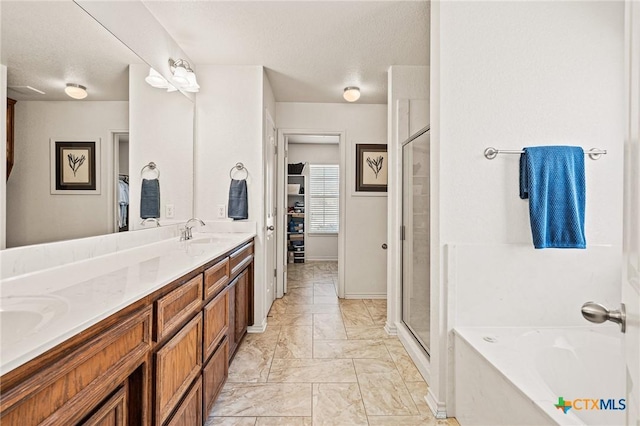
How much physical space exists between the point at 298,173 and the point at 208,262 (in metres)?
5.01

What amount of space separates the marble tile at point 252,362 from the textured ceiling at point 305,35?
94.7 inches

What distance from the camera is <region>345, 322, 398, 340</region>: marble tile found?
2.83 metres

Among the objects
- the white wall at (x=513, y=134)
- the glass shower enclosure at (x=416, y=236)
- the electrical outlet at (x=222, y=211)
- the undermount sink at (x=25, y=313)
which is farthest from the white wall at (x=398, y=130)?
the undermount sink at (x=25, y=313)

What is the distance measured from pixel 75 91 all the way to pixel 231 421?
1793mm

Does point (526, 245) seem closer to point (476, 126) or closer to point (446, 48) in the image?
point (476, 126)

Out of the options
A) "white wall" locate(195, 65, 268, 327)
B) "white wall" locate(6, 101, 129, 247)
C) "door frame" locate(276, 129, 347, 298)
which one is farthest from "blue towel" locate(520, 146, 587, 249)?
"door frame" locate(276, 129, 347, 298)

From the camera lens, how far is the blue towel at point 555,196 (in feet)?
5.46

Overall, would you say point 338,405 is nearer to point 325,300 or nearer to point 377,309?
point 377,309

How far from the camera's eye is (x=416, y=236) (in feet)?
8.21

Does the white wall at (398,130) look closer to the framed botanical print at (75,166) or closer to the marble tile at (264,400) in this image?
the marble tile at (264,400)

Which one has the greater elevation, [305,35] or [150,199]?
[305,35]

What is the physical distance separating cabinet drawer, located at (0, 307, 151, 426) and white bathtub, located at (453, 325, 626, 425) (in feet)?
4.30

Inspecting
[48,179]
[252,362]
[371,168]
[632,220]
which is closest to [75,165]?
[48,179]

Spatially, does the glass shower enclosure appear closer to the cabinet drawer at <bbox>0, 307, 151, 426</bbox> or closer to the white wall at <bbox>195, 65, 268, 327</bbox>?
the white wall at <bbox>195, 65, 268, 327</bbox>
